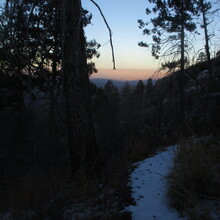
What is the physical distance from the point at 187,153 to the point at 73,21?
2843 mm

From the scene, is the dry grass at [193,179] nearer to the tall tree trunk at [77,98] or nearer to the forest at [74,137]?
the forest at [74,137]

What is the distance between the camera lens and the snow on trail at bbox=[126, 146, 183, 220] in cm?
226

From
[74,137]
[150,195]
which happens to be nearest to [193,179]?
[150,195]

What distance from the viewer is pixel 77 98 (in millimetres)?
3613

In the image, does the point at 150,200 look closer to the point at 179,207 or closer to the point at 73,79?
the point at 179,207

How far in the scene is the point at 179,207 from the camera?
7.12ft

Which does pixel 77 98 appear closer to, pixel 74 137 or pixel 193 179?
pixel 74 137

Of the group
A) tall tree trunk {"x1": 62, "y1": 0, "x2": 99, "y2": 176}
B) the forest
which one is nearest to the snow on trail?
the forest

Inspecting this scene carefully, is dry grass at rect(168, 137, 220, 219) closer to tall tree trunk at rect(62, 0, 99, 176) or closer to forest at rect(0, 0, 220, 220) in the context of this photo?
forest at rect(0, 0, 220, 220)

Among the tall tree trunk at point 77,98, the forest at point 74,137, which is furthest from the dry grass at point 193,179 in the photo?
the tall tree trunk at point 77,98

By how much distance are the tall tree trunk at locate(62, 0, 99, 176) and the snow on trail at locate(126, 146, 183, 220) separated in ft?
2.92

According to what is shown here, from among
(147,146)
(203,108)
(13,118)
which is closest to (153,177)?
(147,146)

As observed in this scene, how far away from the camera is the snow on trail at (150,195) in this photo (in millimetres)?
2257

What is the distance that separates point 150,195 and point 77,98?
6.52 ft
